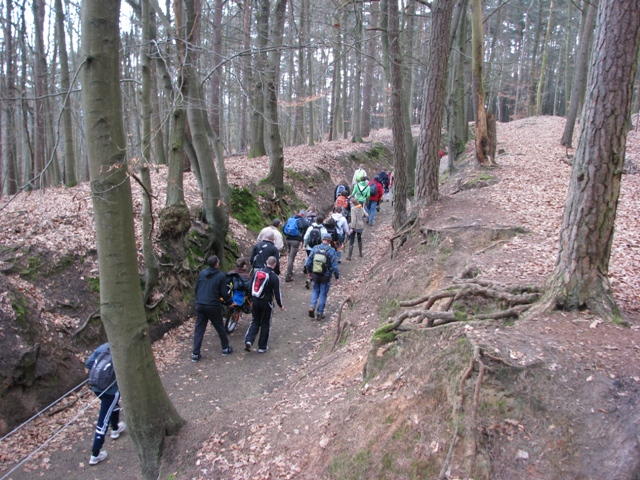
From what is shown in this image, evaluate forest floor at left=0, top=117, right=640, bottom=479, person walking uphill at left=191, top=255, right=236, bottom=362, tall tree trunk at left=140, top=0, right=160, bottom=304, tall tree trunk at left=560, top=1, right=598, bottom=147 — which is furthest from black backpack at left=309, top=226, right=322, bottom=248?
tall tree trunk at left=560, top=1, right=598, bottom=147

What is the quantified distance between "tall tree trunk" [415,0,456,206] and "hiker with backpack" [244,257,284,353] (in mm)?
4803

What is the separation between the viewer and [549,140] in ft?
77.5

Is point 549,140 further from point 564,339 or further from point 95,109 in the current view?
point 95,109

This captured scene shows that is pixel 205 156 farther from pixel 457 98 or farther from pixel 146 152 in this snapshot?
pixel 457 98

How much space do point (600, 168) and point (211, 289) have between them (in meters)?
6.42

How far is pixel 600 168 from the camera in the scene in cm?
452

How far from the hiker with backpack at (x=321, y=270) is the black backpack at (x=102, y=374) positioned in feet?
15.5

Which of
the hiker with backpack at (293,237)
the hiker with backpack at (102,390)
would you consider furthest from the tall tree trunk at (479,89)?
the hiker with backpack at (102,390)

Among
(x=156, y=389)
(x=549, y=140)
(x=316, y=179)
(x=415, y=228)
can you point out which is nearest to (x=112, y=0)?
(x=156, y=389)

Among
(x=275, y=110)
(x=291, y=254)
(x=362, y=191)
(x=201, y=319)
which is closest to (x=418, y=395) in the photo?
(x=201, y=319)

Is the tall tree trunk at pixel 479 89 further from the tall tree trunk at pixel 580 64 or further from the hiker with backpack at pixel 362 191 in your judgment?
the tall tree trunk at pixel 580 64

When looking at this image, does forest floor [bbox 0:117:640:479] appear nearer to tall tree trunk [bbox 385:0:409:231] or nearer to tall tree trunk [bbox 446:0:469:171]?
tall tree trunk [bbox 385:0:409:231]

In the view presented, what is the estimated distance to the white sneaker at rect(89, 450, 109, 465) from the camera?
5980mm

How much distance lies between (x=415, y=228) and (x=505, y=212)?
2.04 meters
